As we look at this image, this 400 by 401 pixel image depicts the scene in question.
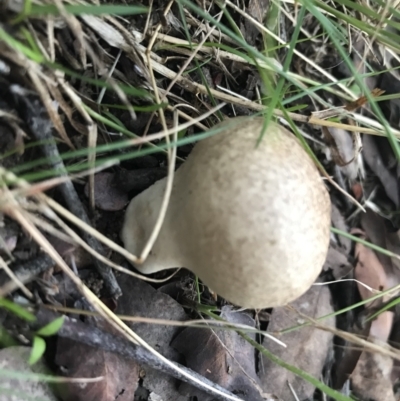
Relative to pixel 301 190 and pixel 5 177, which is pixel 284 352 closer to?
pixel 301 190

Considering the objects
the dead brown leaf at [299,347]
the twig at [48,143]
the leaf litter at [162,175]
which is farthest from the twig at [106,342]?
the dead brown leaf at [299,347]

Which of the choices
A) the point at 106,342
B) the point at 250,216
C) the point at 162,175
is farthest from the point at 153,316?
the point at 250,216

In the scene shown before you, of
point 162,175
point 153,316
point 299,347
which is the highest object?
point 162,175

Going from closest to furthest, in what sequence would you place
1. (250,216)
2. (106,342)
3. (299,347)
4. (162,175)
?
(250,216)
(106,342)
(162,175)
(299,347)

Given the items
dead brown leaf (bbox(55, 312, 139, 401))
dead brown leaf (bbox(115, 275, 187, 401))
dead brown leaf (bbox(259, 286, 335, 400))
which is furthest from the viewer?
dead brown leaf (bbox(259, 286, 335, 400))

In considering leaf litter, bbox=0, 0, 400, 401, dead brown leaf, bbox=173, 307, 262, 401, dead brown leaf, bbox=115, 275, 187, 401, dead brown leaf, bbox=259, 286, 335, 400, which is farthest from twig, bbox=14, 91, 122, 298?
dead brown leaf, bbox=259, 286, 335, 400

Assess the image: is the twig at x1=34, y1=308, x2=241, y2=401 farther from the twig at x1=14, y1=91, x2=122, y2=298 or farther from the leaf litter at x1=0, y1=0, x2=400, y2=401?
the twig at x1=14, y1=91, x2=122, y2=298

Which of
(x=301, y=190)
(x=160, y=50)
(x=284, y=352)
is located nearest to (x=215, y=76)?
(x=160, y=50)

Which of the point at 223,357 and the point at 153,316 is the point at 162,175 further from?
the point at 223,357
